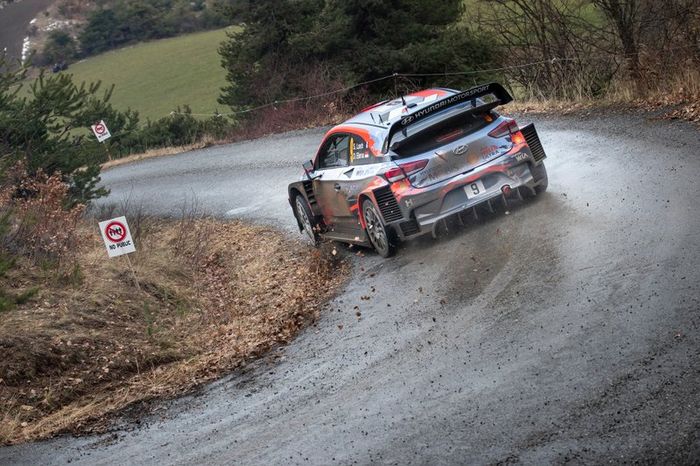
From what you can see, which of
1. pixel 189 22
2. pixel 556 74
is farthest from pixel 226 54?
pixel 189 22

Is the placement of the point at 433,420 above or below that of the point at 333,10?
below

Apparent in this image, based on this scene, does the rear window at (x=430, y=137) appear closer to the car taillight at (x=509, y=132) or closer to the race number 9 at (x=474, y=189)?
the car taillight at (x=509, y=132)

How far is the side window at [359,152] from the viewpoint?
44.2 ft

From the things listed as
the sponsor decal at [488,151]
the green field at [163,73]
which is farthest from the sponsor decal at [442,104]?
the green field at [163,73]

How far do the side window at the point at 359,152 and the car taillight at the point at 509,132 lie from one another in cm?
160

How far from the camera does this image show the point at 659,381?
7102 mm

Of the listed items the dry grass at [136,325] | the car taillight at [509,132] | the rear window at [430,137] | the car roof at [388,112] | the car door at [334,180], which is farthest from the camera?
the car door at [334,180]

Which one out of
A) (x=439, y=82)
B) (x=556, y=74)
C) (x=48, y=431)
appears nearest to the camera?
(x=48, y=431)

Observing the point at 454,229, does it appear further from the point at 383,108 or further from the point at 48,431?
the point at 48,431

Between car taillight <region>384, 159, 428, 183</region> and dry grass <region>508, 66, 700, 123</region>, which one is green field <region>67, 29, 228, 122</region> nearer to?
dry grass <region>508, 66, 700, 123</region>

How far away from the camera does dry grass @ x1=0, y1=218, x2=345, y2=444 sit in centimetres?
1094

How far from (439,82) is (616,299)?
2373cm

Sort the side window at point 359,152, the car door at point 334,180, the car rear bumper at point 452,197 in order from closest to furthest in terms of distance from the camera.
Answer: the car rear bumper at point 452,197
the side window at point 359,152
the car door at point 334,180

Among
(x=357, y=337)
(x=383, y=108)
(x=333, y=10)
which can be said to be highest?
(x=333, y=10)
